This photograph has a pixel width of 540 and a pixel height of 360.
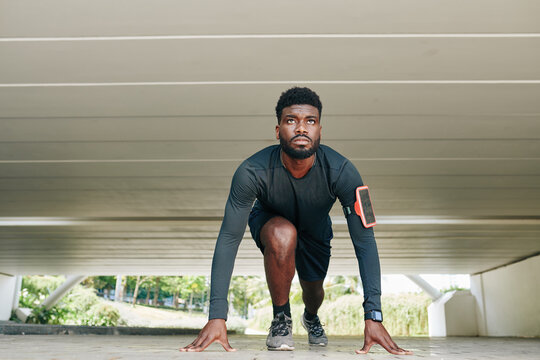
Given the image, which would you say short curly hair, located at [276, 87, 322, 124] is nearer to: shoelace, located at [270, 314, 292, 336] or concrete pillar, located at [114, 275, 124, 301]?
shoelace, located at [270, 314, 292, 336]

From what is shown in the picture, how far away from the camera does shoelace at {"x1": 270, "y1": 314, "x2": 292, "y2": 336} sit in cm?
303

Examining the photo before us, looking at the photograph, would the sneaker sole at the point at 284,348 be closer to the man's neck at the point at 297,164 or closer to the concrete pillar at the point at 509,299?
the man's neck at the point at 297,164

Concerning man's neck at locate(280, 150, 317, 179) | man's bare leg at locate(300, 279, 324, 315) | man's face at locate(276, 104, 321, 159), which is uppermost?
man's face at locate(276, 104, 321, 159)

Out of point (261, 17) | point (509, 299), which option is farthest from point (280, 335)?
point (509, 299)

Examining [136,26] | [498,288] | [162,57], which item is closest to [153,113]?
[162,57]

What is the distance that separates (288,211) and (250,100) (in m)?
1.44

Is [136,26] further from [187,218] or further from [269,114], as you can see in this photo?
[187,218]

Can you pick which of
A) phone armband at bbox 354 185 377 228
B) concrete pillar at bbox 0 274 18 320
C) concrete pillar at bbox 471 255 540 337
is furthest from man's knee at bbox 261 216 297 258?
concrete pillar at bbox 0 274 18 320

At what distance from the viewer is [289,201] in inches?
124

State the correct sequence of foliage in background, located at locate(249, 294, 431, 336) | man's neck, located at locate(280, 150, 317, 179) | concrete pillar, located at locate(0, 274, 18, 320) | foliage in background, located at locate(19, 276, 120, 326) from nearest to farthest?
1. man's neck, located at locate(280, 150, 317, 179)
2. concrete pillar, located at locate(0, 274, 18, 320)
3. foliage in background, located at locate(19, 276, 120, 326)
4. foliage in background, located at locate(249, 294, 431, 336)

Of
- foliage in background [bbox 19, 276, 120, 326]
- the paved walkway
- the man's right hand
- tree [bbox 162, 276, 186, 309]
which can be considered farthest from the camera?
tree [bbox 162, 276, 186, 309]

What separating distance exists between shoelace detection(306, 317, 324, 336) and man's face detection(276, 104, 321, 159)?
1.74 metres

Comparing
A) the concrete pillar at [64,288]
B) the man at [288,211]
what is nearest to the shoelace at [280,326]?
the man at [288,211]

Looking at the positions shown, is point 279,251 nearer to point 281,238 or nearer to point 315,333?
point 281,238
